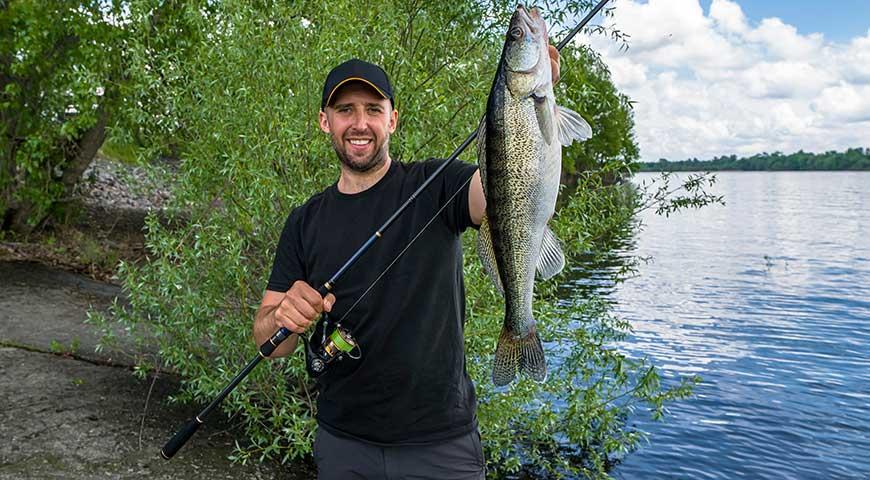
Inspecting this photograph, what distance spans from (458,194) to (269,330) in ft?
3.76

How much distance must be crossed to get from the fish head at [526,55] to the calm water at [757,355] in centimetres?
597

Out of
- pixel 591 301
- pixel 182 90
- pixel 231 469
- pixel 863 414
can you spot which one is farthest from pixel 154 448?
pixel 863 414

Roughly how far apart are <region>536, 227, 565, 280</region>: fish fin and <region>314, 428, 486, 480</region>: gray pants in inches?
35.1

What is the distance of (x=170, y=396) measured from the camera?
23.9 feet

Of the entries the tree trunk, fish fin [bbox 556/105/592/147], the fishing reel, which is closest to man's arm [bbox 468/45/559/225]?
fish fin [bbox 556/105/592/147]

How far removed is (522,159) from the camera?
101 inches

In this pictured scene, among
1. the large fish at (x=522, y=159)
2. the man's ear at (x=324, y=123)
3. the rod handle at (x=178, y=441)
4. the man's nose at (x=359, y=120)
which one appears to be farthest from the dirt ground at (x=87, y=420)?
the large fish at (x=522, y=159)

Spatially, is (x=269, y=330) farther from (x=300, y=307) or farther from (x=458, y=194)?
(x=458, y=194)

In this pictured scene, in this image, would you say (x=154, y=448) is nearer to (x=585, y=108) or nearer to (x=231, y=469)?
(x=231, y=469)

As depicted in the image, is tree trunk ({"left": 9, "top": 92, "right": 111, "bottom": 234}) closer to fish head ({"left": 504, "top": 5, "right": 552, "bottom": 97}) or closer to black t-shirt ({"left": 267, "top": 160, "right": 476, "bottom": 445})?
black t-shirt ({"left": 267, "top": 160, "right": 476, "bottom": 445})

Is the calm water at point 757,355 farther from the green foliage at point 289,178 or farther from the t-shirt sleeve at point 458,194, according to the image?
the t-shirt sleeve at point 458,194

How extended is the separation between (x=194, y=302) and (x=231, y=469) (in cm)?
143

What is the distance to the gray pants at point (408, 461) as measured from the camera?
3221 millimetres

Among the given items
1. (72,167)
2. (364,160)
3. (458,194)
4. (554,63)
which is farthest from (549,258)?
(72,167)
